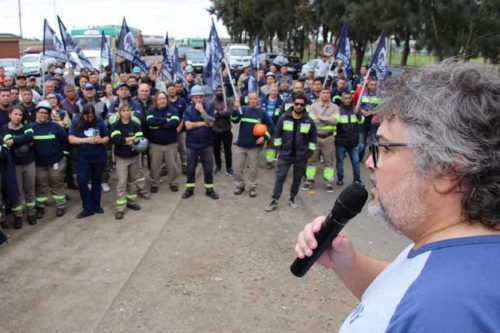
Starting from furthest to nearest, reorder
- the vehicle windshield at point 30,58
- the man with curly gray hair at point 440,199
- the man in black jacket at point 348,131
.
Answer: the vehicle windshield at point 30,58, the man in black jacket at point 348,131, the man with curly gray hair at point 440,199

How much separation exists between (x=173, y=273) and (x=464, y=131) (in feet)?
14.7

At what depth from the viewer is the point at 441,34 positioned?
22.4 meters

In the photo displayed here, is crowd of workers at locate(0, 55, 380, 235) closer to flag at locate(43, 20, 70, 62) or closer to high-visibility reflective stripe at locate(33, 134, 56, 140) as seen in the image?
high-visibility reflective stripe at locate(33, 134, 56, 140)

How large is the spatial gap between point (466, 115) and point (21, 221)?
22.9 feet

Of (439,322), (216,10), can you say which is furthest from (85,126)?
(216,10)

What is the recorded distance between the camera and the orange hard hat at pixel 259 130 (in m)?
7.99

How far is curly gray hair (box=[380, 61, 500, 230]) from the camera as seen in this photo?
1149mm

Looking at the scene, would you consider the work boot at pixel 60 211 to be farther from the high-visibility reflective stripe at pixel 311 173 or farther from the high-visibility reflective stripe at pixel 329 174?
the high-visibility reflective stripe at pixel 329 174

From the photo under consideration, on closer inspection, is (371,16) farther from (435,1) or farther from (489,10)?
(489,10)

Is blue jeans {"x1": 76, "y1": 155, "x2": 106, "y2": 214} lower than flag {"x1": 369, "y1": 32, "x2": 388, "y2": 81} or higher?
lower

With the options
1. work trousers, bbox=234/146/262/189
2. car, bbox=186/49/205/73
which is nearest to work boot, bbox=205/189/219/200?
work trousers, bbox=234/146/262/189

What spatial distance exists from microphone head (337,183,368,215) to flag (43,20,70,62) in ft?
35.4

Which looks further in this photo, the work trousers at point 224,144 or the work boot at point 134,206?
the work trousers at point 224,144

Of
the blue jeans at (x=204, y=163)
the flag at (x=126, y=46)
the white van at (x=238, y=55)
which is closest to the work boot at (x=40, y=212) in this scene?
the blue jeans at (x=204, y=163)
